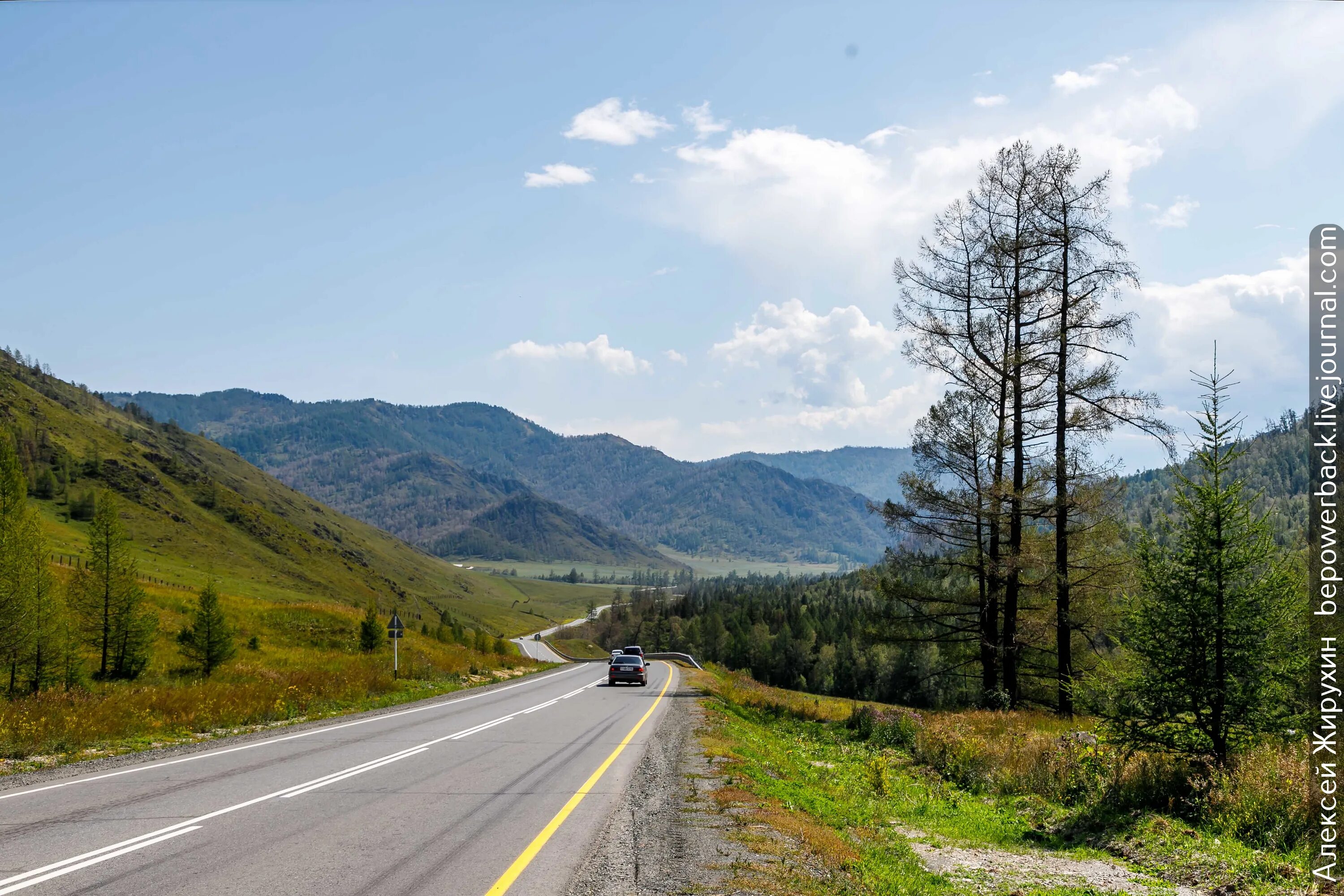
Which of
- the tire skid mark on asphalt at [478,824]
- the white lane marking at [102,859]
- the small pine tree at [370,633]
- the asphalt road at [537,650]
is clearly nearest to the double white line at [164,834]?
the white lane marking at [102,859]

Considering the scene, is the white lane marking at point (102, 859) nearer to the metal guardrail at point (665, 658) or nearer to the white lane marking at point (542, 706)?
the white lane marking at point (542, 706)

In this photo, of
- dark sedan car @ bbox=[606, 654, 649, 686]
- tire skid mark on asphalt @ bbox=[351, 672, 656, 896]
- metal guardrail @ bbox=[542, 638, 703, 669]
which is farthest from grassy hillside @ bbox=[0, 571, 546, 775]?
metal guardrail @ bbox=[542, 638, 703, 669]

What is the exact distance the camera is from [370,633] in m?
46.7

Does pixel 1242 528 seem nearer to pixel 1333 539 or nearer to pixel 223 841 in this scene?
pixel 1333 539

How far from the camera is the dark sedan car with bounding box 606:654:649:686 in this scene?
1575 inches

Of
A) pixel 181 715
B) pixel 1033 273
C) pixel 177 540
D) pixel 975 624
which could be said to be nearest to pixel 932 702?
pixel 975 624

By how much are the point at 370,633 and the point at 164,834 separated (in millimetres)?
41042

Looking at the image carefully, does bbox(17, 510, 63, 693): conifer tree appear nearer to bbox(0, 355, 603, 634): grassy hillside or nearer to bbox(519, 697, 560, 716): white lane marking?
bbox(519, 697, 560, 716): white lane marking

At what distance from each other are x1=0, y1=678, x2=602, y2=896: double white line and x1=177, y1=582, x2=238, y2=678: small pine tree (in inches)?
927

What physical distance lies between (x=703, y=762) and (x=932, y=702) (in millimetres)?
75700

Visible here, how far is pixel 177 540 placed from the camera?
413 ft

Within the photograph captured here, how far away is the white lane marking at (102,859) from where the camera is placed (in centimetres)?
652

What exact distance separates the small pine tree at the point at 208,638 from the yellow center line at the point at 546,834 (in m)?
25.4

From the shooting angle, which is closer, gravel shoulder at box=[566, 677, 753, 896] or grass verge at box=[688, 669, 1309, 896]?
gravel shoulder at box=[566, 677, 753, 896]
